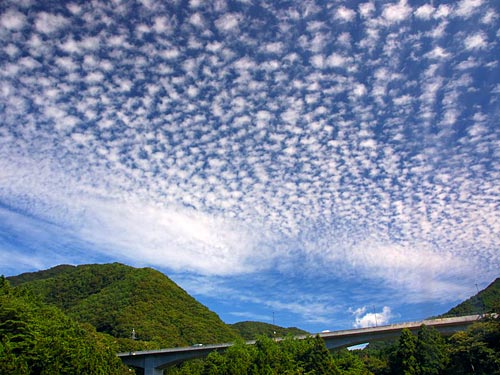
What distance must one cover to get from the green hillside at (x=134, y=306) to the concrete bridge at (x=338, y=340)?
6.50 m

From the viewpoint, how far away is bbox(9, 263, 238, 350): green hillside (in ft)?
338

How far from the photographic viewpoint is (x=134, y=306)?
110 meters

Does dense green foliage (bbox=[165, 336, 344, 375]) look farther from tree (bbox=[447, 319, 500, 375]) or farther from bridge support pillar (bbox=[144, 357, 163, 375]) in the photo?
bridge support pillar (bbox=[144, 357, 163, 375])

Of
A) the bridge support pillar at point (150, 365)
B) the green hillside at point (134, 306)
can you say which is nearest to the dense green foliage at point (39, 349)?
the bridge support pillar at point (150, 365)

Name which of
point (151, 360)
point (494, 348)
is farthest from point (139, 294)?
point (494, 348)

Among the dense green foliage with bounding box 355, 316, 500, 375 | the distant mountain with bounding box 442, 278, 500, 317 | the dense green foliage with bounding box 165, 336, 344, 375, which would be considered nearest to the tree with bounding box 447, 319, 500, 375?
the dense green foliage with bounding box 355, 316, 500, 375

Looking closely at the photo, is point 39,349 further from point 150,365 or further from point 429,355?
point 150,365

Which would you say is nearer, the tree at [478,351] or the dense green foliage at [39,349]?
the dense green foliage at [39,349]

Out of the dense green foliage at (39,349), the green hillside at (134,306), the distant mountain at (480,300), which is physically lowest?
the dense green foliage at (39,349)

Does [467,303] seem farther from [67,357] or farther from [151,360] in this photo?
[67,357]

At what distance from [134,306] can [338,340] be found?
5521 cm

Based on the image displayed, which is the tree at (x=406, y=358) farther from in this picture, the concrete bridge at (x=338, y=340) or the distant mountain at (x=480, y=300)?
the distant mountain at (x=480, y=300)

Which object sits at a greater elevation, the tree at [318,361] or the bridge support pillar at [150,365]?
the bridge support pillar at [150,365]

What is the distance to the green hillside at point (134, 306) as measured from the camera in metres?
103
